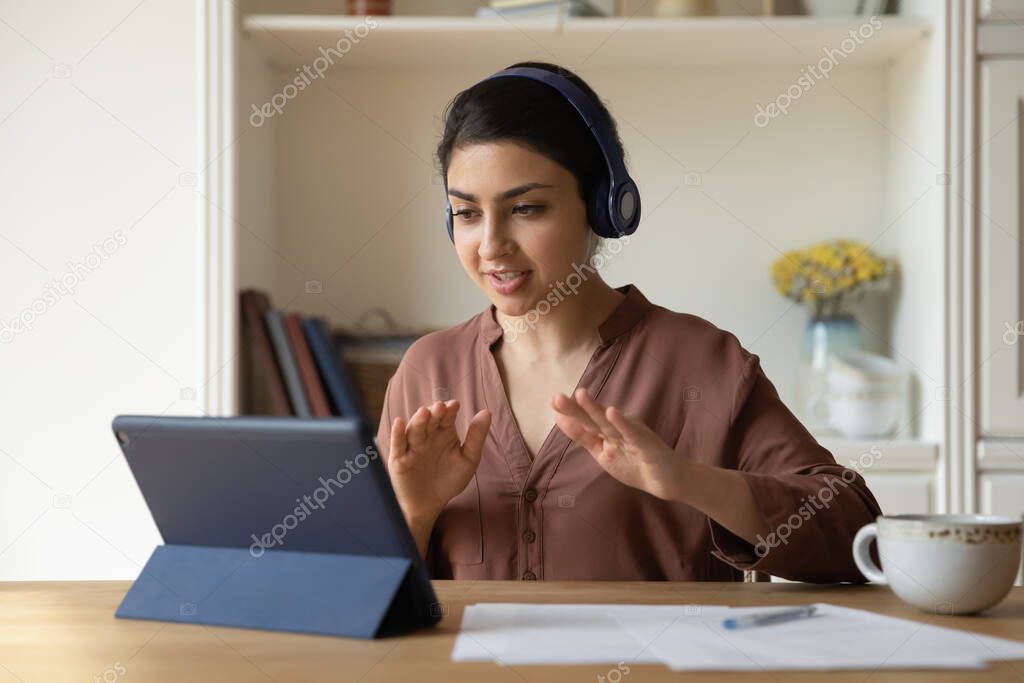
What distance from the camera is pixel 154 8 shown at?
2.60m

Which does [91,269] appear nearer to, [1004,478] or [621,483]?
[621,483]

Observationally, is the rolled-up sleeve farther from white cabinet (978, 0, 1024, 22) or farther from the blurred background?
white cabinet (978, 0, 1024, 22)

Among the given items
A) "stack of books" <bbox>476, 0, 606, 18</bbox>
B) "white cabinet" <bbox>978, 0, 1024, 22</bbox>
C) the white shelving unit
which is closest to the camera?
"white cabinet" <bbox>978, 0, 1024, 22</bbox>

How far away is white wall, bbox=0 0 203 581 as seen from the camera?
2598 mm

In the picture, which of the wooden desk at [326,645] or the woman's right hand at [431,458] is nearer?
the wooden desk at [326,645]

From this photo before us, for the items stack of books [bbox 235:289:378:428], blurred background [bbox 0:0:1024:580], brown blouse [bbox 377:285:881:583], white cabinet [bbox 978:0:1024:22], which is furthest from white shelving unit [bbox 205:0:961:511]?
brown blouse [bbox 377:285:881:583]

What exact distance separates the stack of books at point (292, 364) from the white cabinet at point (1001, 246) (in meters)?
1.46

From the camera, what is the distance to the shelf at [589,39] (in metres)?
2.51

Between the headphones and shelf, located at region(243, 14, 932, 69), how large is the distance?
1145 millimetres

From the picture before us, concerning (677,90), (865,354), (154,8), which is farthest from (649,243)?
(154,8)

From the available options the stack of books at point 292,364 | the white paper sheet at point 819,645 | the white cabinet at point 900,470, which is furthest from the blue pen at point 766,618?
the stack of books at point 292,364

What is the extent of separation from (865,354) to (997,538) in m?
1.83

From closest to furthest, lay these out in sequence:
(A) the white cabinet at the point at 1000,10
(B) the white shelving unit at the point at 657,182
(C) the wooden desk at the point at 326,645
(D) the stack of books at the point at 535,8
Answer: (C) the wooden desk at the point at 326,645 → (A) the white cabinet at the point at 1000,10 → (D) the stack of books at the point at 535,8 → (B) the white shelving unit at the point at 657,182

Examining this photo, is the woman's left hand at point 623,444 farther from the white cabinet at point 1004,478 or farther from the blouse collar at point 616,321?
the white cabinet at point 1004,478
